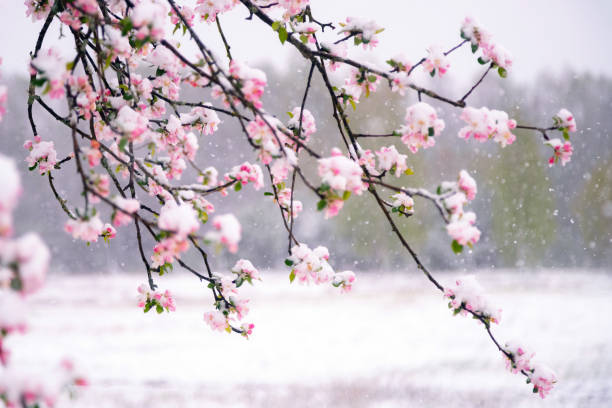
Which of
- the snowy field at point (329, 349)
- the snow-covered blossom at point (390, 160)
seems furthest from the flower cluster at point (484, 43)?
the snowy field at point (329, 349)

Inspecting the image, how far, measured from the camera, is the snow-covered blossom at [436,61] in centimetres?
157

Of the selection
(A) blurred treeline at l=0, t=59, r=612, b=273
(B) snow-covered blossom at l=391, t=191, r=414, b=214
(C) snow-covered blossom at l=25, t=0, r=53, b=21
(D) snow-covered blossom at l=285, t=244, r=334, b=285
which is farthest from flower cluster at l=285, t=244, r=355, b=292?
(A) blurred treeline at l=0, t=59, r=612, b=273

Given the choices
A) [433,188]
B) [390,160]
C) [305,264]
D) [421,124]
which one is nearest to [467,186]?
[421,124]

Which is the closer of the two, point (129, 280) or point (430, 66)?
point (430, 66)

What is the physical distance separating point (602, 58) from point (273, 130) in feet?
52.2

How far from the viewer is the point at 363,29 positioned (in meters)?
1.57

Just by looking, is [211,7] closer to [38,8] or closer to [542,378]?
[38,8]

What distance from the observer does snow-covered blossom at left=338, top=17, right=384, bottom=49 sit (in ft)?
5.13

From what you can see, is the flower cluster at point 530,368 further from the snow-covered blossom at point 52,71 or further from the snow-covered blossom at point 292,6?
the snow-covered blossom at point 52,71

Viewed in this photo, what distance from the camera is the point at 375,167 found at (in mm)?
1877

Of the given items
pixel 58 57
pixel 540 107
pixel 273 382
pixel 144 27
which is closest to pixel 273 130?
pixel 144 27

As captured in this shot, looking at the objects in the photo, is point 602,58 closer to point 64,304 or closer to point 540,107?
point 540,107

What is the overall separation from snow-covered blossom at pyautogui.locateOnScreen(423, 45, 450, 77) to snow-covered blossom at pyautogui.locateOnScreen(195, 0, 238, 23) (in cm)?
74

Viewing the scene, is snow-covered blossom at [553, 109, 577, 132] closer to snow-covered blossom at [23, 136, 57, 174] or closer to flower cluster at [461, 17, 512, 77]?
flower cluster at [461, 17, 512, 77]
